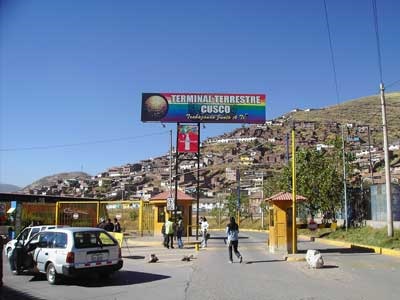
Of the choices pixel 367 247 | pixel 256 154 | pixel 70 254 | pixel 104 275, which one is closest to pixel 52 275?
pixel 70 254

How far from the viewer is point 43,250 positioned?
15.4m

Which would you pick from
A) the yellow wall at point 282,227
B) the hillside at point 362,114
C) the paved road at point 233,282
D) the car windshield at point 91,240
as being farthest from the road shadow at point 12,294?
the hillside at point 362,114

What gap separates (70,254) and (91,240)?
3.00 ft

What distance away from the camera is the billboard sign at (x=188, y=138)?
35.6 m

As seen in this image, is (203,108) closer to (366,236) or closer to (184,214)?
(184,214)

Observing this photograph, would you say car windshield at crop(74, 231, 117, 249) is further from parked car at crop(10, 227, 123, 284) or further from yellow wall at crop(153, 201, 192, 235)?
yellow wall at crop(153, 201, 192, 235)

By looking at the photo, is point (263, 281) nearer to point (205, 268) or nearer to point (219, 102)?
point (205, 268)

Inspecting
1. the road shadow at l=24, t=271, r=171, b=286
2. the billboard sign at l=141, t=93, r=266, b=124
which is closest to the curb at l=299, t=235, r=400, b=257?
the billboard sign at l=141, t=93, r=266, b=124

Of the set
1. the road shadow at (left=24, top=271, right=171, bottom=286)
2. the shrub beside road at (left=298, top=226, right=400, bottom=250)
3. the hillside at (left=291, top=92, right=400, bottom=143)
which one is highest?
the hillside at (left=291, top=92, right=400, bottom=143)

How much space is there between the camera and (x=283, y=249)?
79.0ft

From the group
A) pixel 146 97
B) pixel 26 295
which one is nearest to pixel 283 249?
pixel 26 295

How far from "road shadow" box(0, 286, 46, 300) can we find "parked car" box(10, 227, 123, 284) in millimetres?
1333

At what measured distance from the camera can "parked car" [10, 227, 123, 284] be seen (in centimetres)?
1441

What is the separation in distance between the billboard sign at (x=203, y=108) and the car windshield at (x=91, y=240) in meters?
21.6
